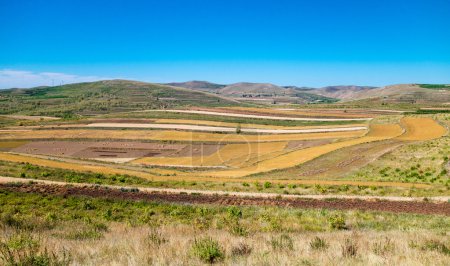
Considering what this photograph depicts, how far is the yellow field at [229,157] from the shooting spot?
2525 inches

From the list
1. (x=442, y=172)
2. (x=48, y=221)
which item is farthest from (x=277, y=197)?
(x=442, y=172)

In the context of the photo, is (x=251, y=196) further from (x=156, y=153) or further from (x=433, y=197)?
(x=156, y=153)

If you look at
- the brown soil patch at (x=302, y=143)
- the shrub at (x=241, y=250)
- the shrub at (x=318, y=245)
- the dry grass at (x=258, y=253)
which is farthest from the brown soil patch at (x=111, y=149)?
the shrub at (x=241, y=250)

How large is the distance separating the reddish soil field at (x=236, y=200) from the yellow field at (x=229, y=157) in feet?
114

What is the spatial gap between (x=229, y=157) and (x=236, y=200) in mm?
44000

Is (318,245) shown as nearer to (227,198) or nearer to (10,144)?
(227,198)

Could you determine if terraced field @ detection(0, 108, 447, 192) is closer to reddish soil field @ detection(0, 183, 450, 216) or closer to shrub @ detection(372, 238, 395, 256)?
reddish soil field @ detection(0, 183, 450, 216)

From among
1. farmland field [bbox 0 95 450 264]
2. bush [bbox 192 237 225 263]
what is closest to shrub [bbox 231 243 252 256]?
farmland field [bbox 0 95 450 264]

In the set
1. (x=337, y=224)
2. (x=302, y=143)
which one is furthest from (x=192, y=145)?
(x=337, y=224)

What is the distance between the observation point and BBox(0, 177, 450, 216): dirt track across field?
22.2m

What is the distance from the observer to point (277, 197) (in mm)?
25516

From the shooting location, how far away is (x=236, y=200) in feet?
81.6

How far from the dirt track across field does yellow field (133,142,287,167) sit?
33892 millimetres

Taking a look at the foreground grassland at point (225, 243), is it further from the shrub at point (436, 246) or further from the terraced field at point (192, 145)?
the terraced field at point (192, 145)
